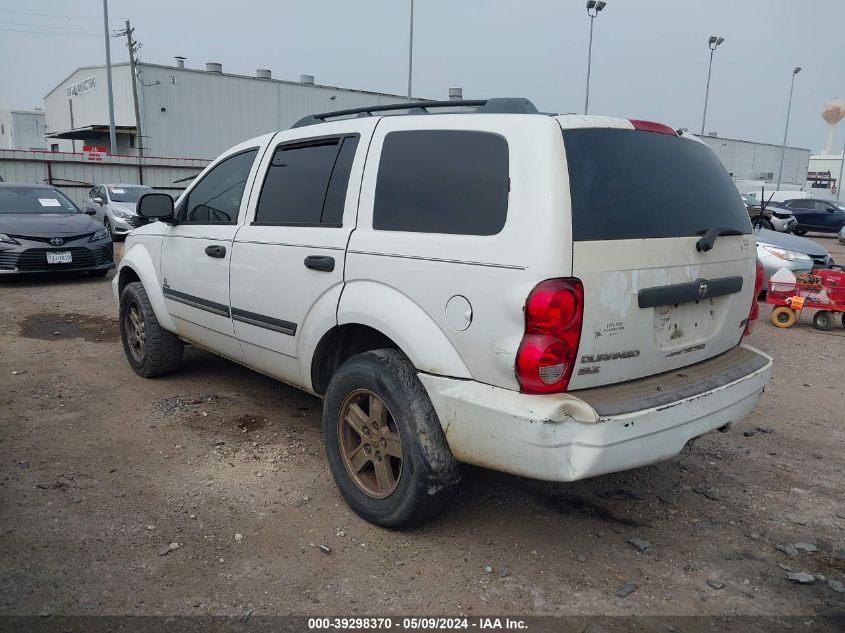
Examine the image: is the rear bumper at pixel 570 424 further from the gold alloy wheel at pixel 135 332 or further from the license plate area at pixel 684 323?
the gold alloy wheel at pixel 135 332

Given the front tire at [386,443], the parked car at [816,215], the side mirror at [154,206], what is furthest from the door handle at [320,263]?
the parked car at [816,215]

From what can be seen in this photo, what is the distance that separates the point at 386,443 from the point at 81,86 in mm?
47286

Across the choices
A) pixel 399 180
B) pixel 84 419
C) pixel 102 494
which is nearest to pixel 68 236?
pixel 84 419

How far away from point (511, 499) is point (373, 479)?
Result: 0.78 metres

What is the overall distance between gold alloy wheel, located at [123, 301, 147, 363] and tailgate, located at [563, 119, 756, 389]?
155 inches

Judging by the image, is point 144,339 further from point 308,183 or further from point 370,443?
point 370,443

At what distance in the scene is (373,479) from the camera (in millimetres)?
3400

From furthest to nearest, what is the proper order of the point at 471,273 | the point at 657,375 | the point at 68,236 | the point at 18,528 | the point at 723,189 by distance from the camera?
the point at 68,236 < the point at 723,189 < the point at 18,528 < the point at 657,375 < the point at 471,273

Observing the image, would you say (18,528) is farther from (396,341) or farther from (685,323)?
(685,323)

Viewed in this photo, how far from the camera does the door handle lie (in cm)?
342

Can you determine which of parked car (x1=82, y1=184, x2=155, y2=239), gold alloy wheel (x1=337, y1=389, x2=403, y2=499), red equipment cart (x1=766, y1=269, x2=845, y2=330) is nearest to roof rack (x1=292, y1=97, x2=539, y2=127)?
gold alloy wheel (x1=337, y1=389, x2=403, y2=499)

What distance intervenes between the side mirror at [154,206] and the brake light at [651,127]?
3.22m

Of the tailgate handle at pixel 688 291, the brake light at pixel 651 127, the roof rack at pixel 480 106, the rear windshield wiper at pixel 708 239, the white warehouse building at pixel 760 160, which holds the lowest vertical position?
the tailgate handle at pixel 688 291

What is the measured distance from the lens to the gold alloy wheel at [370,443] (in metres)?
3.20
